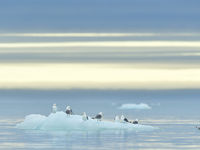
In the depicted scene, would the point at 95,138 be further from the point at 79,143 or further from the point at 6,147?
the point at 6,147

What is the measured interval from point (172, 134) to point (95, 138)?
8134 millimetres

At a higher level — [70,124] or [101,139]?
[70,124]

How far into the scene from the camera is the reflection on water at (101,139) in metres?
72.2

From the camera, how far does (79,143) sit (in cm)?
7519

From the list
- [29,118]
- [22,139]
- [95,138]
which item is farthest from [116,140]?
[29,118]

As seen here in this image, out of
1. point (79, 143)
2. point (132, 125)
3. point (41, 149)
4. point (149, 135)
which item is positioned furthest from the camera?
point (132, 125)

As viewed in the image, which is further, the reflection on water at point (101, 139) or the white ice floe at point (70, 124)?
the white ice floe at point (70, 124)

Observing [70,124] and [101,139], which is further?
[70,124]

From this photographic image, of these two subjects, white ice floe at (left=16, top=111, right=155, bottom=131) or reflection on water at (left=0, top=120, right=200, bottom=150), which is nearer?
reflection on water at (left=0, top=120, right=200, bottom=150)

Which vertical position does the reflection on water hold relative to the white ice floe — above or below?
below

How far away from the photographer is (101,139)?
78375 millimetres

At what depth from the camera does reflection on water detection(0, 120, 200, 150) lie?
72.2 meters

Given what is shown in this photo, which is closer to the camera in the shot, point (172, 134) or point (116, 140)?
point (116, 140)

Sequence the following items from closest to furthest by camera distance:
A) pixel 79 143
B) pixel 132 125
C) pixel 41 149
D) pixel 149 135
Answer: pixel 41 149 → pixel 79 143 → pixel 149 135 → pixel 132 125
